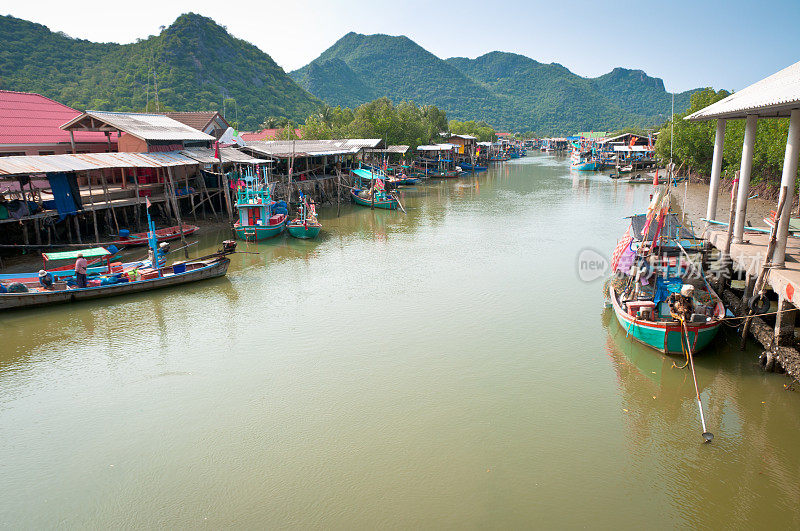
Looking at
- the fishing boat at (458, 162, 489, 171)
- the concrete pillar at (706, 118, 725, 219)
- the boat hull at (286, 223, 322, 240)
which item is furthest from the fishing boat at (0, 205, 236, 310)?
the fishing boat at (458, 162, 489, 171)

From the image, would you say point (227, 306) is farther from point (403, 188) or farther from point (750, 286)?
point (403, 188)

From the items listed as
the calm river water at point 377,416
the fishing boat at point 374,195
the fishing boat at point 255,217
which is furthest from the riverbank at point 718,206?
the fishing boat at point 255,217

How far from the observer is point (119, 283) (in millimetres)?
13008

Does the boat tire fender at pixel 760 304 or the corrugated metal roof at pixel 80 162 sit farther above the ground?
the corrugated metal roof at pixel 80 162

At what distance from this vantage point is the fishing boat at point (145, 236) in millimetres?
17391

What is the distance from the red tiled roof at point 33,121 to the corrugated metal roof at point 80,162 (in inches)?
166

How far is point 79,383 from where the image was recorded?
9.27 metres

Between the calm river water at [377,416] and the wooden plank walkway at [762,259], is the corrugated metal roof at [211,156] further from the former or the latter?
the wooden plank walkway at [762,259]

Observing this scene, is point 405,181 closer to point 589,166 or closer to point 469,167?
point 469,167

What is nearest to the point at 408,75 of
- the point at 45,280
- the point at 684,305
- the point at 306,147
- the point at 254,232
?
the point at 306,147

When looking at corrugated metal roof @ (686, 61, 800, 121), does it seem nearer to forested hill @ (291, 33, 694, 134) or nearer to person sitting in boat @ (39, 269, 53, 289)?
person sitting in boat @ (39, 269, 53, 289)

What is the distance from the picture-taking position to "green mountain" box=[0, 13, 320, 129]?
125 ft

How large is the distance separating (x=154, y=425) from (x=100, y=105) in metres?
39.5

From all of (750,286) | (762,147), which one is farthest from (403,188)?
(750,286)
